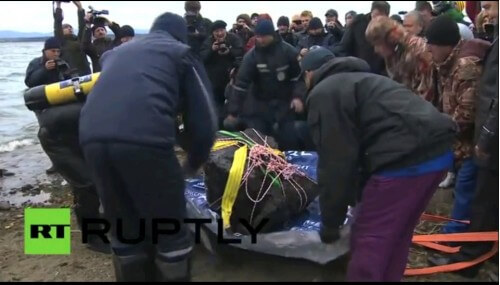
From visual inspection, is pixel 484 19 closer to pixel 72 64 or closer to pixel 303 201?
pixel 303 201

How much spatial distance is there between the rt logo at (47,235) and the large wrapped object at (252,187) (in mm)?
1071

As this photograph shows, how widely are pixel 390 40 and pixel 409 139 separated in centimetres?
149

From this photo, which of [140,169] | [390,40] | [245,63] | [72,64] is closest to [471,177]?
[390,40]

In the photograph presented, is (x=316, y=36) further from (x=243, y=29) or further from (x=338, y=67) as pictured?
(x=338, y=67)

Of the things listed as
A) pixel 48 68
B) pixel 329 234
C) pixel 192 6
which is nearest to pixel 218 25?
pixel 192 6

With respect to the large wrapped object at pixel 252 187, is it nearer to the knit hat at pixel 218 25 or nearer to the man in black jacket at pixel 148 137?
the man in black jacket at pixel 148 137

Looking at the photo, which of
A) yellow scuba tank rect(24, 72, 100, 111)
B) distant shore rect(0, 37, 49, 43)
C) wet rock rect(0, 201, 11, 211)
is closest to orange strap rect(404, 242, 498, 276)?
yellow scuba tank rect(24, 72, 100, 111)

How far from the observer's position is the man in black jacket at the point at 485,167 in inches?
125

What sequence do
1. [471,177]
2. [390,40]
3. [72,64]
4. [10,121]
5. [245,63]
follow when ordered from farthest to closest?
[10,121] → [72,64] → [245,63] → [390,40] → [471,177]

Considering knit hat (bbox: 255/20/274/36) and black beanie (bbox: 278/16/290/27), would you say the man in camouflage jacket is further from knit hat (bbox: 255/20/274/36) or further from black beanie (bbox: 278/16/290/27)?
black beanie (bbox: 278/16/290/27)

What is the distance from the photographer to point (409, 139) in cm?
258

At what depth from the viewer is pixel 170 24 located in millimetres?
2770

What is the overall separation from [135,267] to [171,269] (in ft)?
0.61

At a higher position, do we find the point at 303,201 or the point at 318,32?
the point at 318,32
